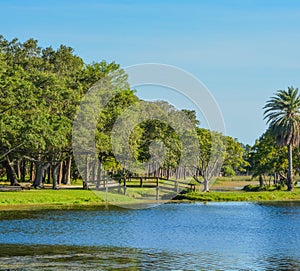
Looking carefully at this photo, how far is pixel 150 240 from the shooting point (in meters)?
41.2

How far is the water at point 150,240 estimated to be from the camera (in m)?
31.8

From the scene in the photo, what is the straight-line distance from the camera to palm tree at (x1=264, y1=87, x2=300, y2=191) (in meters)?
101

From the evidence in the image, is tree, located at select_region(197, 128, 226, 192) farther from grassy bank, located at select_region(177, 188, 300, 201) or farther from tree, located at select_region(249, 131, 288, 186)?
grassy bank, located at select_region(177, 188, 300, 201)

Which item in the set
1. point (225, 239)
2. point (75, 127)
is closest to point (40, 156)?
→ point (75, 127)

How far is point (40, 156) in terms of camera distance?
84.0 meters

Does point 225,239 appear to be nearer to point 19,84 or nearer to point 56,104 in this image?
point 19,84

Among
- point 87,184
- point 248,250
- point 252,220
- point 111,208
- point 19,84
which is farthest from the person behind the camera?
point 87,184

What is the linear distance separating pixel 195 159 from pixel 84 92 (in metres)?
24.5

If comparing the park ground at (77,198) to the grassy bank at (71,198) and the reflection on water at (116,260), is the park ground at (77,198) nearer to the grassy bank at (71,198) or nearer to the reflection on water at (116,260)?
the grassy bank at (71,198)

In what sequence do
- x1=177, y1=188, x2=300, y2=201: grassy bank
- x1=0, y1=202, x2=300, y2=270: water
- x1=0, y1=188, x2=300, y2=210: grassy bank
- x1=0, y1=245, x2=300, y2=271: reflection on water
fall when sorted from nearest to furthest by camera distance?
x1=0, y1=245, x2=300, y2=271: reflection on water
x1=0, y1=202, x2=300, y2=270: water
x1=0, y1=188, x2=300, y2=210: grassy bank
x1=177, y1=188, x2=300, y2=201: grassy bank

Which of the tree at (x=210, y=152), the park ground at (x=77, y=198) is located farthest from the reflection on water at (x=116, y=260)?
the tree at (x=210, y=152)

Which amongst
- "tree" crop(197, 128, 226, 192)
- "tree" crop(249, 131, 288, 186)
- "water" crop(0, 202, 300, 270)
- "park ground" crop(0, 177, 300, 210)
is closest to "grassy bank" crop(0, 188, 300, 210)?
"park ground" crop(0, 177, 300, 210)

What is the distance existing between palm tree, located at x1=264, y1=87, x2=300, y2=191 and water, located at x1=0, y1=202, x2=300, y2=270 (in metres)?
38.2

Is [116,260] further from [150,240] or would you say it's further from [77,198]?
[77,198]
